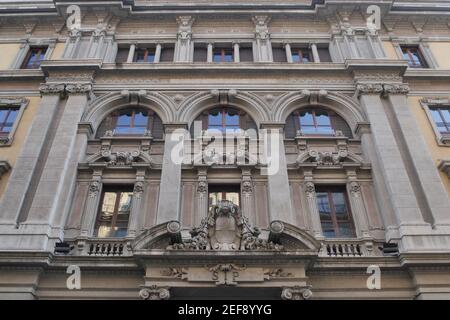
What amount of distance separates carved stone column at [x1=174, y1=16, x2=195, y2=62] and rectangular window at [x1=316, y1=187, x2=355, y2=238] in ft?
31.2

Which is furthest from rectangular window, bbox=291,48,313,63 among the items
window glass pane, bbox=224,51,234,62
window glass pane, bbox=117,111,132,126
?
window glass pane, bbox=117,111,132,126

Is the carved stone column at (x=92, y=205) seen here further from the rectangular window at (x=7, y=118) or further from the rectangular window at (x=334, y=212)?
the rectangular window at (x=334, y=212)

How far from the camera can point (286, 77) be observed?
59.6 feet

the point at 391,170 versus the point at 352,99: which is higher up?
the point at 352,99

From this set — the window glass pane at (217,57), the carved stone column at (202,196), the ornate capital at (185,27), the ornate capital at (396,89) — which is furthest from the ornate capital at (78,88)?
the ornate capital at (396,89)

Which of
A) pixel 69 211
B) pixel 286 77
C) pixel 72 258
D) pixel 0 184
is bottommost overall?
pixel 72 258

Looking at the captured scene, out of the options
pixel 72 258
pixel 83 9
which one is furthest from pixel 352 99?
pixel 83 9

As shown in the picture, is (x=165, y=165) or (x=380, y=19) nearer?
(x=165, y=165)

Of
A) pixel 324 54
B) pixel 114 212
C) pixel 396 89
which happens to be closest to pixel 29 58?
pixel 114 212

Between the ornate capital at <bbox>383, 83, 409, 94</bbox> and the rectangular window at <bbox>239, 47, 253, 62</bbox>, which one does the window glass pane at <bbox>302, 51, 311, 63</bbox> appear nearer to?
the rectangular window at <bbox>239, 47, 253, 62</bbox>

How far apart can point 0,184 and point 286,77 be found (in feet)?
42.5
